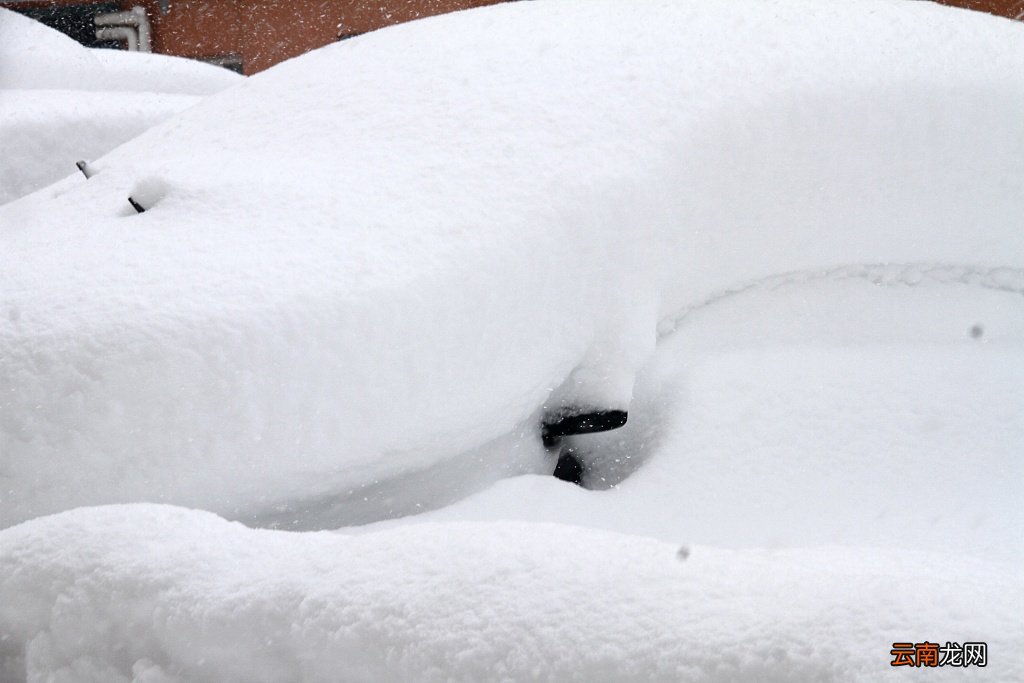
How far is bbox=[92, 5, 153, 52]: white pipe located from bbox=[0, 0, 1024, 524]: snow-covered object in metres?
5.30

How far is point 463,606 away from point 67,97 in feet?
8.97

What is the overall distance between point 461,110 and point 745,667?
1.17 m

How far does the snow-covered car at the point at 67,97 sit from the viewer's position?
282 cm

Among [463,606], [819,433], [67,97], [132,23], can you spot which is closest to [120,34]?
[132,23]

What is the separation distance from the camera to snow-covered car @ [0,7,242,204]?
9.25 ft

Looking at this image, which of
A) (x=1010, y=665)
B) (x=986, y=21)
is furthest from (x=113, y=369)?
(x=986, y=21)

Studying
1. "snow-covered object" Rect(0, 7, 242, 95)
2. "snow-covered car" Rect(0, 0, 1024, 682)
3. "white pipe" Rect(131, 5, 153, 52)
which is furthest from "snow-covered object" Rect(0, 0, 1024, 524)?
"white pipe" Rect(131, 5, 153, 52)

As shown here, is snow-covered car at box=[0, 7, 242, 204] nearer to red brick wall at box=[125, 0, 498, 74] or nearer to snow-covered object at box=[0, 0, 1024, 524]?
snow-covered object at box=[0, 0, 1024, 524]

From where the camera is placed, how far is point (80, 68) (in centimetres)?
358

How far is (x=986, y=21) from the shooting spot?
2.02 metres

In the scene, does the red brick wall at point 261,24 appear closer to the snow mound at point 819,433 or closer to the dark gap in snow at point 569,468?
the snow mound at point 819,433

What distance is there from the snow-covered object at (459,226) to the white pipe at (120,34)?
530 centimetres

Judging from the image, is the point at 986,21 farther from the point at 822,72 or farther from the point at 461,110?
the point at 461,110

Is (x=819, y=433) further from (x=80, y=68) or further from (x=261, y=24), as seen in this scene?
(x=261, y=24)
